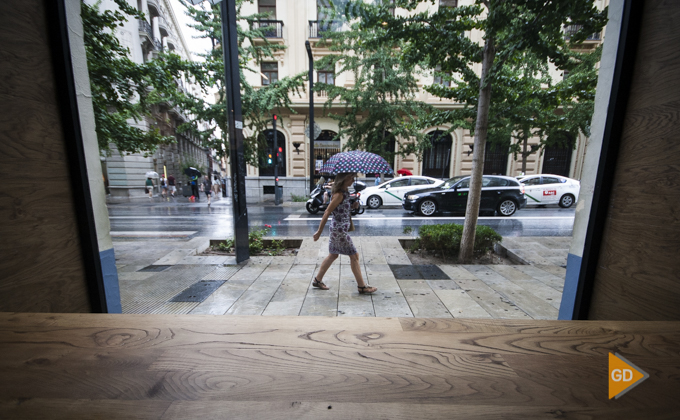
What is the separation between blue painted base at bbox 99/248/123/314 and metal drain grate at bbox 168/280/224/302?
136cm

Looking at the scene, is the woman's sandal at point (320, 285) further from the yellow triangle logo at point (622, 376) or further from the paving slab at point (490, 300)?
the yellow triangle logo at point (622, 376)

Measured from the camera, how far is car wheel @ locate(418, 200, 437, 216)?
10234mm

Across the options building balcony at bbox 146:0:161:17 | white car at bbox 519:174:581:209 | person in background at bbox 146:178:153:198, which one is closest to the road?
white car at bbox 519:174:581:209

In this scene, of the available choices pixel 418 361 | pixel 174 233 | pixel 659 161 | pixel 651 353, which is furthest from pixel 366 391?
pixel 174 233

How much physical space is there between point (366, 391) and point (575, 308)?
6.25ft

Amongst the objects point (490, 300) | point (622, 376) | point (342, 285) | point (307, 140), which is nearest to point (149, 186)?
point (307, 140)

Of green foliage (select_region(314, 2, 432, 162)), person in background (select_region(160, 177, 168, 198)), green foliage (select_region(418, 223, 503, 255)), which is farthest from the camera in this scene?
person in background (select_region(160, 177, 168, 198))

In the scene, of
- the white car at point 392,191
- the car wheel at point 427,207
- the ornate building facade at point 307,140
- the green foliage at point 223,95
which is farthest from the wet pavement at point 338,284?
the ornate building facade at point 307,140

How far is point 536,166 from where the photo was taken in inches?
735

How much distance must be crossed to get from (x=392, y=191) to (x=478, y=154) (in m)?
6.99

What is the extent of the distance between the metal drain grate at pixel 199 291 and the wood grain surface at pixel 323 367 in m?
2.17

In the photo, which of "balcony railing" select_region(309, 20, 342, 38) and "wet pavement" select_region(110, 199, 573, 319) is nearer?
"wet pavement" select_region(110, 199, 573, 319)

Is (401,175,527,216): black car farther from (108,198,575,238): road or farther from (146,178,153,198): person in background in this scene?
(146,178,153,198): person in background

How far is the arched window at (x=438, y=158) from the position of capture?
1878cm
